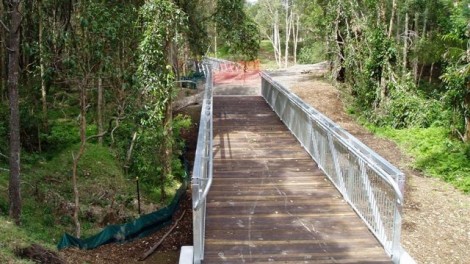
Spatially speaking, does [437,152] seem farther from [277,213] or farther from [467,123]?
[277,213]

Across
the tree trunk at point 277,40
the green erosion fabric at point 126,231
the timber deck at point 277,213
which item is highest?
the tree trunk at point 277,40

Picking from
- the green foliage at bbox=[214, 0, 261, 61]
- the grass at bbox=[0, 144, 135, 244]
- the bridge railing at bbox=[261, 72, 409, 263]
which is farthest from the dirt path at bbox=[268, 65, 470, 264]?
the grass at bbox=[0, 144, 135, 244]

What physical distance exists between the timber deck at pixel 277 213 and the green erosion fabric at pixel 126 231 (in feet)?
6.36

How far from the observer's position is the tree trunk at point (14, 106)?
23.9 ft

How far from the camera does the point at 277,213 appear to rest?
21.8ft

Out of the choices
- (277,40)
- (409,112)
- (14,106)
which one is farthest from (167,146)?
(277,40)

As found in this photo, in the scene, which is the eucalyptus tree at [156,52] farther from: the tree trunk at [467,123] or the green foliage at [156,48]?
the tree trunk at [467,123]

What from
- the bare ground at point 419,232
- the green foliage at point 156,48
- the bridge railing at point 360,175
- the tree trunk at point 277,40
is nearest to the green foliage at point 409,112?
the bare ground at point 419,232

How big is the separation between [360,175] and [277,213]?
1.30 meters

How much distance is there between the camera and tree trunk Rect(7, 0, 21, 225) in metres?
7.29

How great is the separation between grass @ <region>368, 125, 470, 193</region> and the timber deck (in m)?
4.09

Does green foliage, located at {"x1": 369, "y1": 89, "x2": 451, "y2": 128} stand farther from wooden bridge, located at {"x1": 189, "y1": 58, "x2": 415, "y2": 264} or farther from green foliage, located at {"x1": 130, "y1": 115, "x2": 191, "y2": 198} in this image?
green foliage, located at {"x1": 130, "y1": 115, "x2": 191, "y2": 198}

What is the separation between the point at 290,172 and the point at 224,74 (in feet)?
61.5

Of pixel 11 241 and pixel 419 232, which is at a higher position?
pixel 11 241
